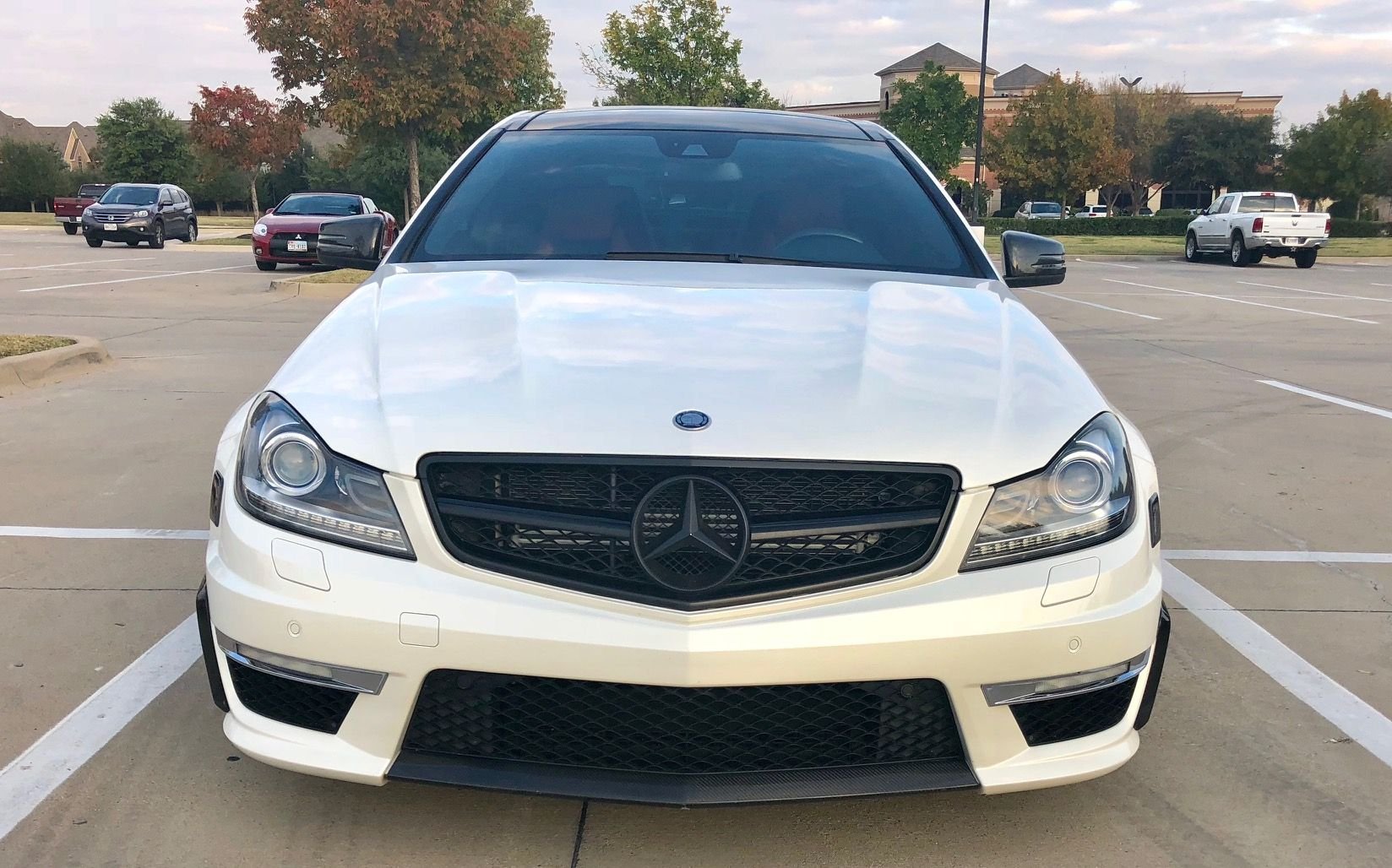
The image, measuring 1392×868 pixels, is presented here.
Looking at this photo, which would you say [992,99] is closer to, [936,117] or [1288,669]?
[936,117]

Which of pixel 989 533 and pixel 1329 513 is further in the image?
pixel 1329 513

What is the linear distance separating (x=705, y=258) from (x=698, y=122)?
0.99 metres

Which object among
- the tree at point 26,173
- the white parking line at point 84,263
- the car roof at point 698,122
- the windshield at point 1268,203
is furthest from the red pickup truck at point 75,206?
the car roof at point 698,122

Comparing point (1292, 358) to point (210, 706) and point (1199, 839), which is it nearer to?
point (1199, 839)

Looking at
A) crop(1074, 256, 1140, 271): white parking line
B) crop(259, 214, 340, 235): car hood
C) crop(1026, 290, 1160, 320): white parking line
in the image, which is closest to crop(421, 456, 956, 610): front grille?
crop(1026, 290, 1160, 320): white parking line

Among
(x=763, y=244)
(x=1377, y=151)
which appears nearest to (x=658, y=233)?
(x=763, y=244)

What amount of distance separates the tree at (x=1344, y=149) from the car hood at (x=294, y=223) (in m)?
47.1

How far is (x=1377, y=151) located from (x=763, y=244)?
56.3 metres

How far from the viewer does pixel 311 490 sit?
2.47m

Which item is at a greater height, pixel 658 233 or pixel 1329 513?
pixel 658 233

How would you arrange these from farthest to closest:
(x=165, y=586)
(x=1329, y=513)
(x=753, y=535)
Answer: (x=1329, y=513) < (x=165, y=586) < (x=753, y=535)

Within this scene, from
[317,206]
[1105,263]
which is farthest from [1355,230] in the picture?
[317,206]

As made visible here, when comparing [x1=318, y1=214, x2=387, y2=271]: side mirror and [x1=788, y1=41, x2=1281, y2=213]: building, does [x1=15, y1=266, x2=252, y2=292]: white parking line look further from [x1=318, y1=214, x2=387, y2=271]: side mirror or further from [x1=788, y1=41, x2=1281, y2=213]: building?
[x1=788, y1=41, x2=1281, y2=213]: building

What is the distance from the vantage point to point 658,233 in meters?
3.79
